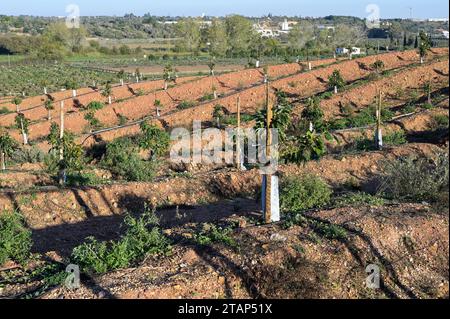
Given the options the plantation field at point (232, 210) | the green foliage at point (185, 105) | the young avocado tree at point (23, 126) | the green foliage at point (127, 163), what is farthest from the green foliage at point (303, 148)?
the green foliage at point (185, 105)

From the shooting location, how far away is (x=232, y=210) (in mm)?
14414

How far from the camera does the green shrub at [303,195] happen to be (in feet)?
44.0

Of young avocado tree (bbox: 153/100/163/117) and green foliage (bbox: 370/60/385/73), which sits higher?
green foliage (bbox: 370/60/385/73)

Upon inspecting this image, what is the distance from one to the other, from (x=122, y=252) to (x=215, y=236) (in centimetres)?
174

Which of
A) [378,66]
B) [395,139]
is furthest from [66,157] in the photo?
[378,66]

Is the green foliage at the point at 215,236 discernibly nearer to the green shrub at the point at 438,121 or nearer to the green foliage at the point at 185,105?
the green shrub at the point at 438,121

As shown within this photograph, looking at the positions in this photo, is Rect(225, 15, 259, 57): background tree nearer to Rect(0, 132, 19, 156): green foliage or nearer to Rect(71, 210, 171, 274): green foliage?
Rect(0, 132, 19, 156): green foliage

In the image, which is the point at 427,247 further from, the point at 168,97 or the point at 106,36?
the point at 106,36

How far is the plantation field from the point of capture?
908cm

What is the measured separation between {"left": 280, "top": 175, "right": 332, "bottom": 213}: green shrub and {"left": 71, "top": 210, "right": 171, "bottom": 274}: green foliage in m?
3.91

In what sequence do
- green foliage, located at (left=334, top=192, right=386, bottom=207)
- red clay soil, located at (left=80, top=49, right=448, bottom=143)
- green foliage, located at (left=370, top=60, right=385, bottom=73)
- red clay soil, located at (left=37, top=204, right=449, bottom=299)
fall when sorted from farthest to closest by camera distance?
green foliage, located at (left=370, top=60, right=385, bottom=73) < red clay soil, located at (left=80, top=49, right=448, bottom=143) < green foliage, located at (left=334, top=192, right=386, bottom=207) < red clay soil, located at (left=37, top=204, right=449, bottom=299)

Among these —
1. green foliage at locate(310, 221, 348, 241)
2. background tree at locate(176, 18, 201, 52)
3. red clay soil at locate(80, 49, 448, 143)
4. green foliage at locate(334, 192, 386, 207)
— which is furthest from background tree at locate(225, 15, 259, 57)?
green foliage at locate(310, 221, 348, 241)

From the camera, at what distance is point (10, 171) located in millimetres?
19453
